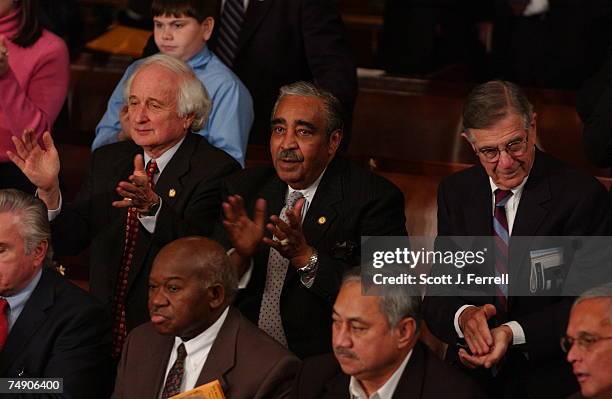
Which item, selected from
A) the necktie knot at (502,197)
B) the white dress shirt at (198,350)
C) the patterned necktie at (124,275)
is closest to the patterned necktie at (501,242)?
the necktie knot at (502,197)

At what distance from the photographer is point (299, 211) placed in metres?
3.72

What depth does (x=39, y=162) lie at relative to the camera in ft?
13.4

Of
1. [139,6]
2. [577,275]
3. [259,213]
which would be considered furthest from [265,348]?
[139,6]

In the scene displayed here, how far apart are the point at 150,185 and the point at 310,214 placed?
49cm

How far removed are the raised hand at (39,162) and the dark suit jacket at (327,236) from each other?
26.9 inches

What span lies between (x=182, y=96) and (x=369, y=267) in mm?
1089

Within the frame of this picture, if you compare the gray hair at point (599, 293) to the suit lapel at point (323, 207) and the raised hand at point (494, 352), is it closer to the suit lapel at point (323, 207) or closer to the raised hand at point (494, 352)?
the raised hand at point (494, 352)

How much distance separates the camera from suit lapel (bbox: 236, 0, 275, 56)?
16.5 ft

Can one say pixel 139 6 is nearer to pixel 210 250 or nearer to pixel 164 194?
pixel 164 194

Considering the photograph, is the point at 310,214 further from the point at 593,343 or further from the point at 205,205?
the point at 593,343

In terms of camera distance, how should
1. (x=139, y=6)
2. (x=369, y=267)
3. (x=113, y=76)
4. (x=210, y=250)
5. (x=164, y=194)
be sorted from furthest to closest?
(x=113, y=76), (x=139, y=6), (x=164, y=194), (x=210, y=250), (x=369, y=267)

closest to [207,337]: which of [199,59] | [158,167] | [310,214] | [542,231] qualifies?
[310,214]

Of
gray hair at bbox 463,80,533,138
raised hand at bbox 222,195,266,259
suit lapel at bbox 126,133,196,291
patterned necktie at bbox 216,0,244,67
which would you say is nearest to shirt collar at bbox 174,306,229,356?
raised hand at bbox 222,195,266,259

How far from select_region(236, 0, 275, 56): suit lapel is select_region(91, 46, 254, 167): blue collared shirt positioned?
1.19ft
